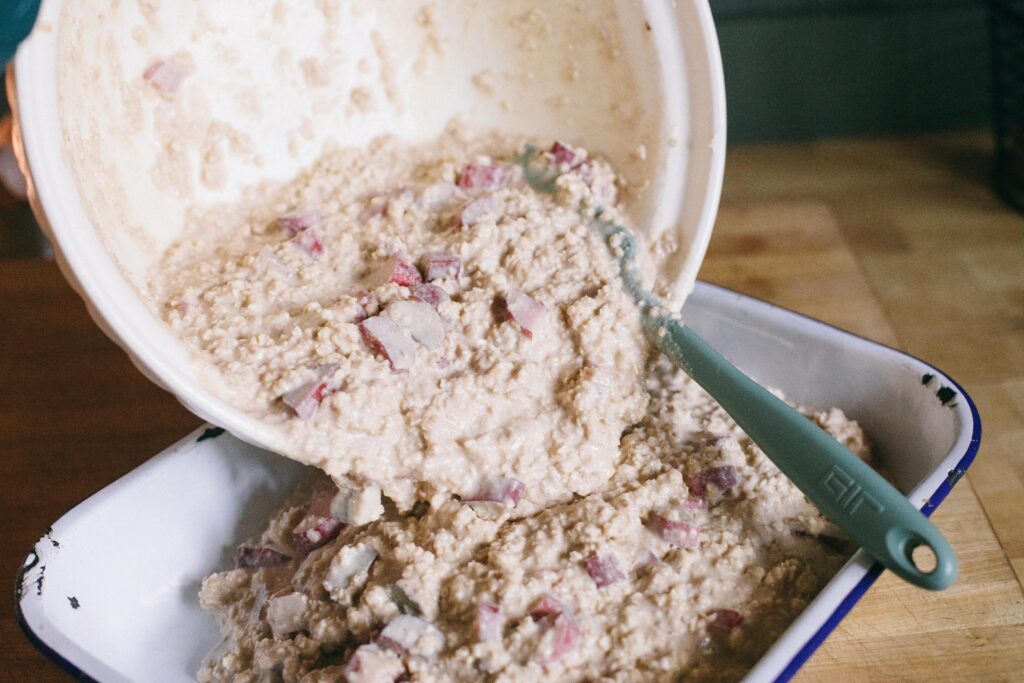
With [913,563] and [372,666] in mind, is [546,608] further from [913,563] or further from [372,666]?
[913,563]

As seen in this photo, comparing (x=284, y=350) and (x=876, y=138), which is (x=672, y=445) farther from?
(x=876, y=138)

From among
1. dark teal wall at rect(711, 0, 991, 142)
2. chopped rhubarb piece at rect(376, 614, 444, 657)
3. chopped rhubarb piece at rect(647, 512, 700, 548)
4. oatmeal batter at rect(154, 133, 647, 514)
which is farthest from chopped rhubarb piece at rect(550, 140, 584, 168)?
dark teal wall at rect(711, 0, 991, 142)

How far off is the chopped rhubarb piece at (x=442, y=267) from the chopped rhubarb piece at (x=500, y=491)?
211 millimetres

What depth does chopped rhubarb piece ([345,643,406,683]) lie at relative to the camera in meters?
0.80

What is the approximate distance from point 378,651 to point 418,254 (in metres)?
0.40

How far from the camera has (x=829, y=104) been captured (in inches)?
73.4

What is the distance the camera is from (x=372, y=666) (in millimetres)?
808

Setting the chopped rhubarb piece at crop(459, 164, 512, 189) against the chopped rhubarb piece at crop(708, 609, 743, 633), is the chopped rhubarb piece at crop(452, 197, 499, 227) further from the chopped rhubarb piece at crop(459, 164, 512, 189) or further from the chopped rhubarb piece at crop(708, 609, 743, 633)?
the chopped rhubarb piece at crop(708, 609, 743, 633)

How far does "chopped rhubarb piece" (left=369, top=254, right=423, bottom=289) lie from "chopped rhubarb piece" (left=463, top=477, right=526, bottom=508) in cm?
21

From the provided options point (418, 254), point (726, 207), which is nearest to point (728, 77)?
point (726, 207)

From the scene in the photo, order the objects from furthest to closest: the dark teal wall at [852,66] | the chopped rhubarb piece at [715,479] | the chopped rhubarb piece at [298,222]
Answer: the dark teal wall at [852,66]
the chopped rhubarb piece at [298,222]
the chopped rhubarb piece at [715,479]

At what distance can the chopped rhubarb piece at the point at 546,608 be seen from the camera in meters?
0.83

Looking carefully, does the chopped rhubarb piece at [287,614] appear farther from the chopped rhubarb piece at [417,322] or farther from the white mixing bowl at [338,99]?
the chopped rhubarb piece at [417,322]

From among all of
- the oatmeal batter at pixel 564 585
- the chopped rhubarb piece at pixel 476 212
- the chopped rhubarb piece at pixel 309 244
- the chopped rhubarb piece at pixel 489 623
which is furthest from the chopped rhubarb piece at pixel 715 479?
the chopped rhubarb piece at pixel 309 244
